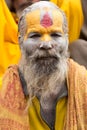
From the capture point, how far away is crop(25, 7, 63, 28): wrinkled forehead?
3.24 m

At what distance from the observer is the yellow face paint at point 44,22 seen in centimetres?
322

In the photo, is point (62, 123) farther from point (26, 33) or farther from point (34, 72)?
point (26, 33)

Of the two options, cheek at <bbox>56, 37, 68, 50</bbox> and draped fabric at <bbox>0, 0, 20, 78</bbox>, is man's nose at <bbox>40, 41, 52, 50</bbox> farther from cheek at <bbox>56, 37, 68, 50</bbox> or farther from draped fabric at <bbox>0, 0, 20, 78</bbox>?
draped fabric at <bbox>0, 0, 20, 78</bbox>

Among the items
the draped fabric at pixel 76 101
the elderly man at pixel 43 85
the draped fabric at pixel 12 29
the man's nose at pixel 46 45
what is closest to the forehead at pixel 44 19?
the elderly man at pixel 43 85

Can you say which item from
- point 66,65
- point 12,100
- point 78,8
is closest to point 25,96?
point 12,100

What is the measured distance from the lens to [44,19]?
3250 millimetres

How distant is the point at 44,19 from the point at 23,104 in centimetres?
47

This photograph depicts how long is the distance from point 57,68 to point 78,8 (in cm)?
189

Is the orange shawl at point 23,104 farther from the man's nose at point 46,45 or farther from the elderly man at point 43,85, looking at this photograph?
the man's nose at point 46,45

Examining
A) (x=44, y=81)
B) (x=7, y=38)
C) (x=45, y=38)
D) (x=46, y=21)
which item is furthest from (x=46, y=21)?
(x=7, y=38)

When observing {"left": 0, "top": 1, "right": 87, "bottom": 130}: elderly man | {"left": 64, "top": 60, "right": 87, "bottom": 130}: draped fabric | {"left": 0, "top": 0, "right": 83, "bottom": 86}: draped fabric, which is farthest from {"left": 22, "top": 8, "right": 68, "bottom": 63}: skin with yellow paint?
{"left": 0, "top": 0, "right": 83, "bottom": 86}: draped fabric

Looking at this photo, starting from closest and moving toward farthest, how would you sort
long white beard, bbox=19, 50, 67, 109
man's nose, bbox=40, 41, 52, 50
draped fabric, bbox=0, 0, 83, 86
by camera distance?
1. man's nose, bbox=40, 41, 52, 50
2. long white beard, bbox=19, 50, 67, 109
3. draped fabric, bbox=0, 0, 83, 86

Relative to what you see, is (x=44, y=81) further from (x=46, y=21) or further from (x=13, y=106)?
(x=46, y=21)

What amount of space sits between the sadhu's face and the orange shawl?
15 cm
